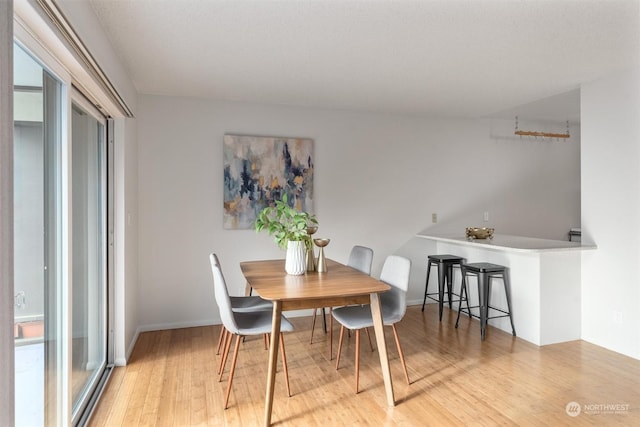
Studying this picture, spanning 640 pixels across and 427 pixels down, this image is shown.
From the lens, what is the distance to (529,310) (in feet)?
11.1

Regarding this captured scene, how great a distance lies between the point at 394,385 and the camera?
254cm

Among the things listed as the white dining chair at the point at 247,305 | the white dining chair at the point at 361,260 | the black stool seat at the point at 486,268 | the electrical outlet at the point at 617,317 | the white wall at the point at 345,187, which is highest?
the white wall at the point at 345,187

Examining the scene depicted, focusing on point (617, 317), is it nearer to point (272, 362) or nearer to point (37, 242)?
point (272, 362)

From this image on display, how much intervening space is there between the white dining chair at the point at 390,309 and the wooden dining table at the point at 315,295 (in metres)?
0.16

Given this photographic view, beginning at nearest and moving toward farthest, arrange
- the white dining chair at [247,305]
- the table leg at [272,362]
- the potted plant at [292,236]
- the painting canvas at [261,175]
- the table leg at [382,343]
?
the table leg at [272,362], the table leg at [382,343], the potted plant at [292,236], the white dining chair at [247,305], the painting canvas at [261,175]

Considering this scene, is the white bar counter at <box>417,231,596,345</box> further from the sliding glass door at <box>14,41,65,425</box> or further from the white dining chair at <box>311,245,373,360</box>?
the sliding glass door at <box>14,41,65,425</box>

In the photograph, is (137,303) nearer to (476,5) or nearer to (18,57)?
(18,57)

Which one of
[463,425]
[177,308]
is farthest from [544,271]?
[177,308]

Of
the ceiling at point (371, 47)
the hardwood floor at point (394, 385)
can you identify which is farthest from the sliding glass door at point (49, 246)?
the ceiling at point (371, 47)

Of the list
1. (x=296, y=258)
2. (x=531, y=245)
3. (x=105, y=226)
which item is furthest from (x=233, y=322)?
(x=531, y=245)

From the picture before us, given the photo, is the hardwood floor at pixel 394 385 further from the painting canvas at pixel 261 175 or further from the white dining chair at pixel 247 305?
the painting canvas at pixel 261 175

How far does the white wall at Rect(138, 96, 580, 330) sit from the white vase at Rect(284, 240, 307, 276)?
133 centimetres

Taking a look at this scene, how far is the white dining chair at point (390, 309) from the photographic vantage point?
247 centimetres

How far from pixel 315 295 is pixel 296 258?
604 mm
